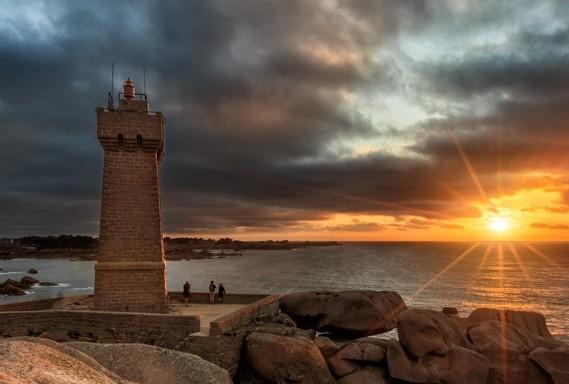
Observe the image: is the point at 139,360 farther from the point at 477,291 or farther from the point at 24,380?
the point at 477,291

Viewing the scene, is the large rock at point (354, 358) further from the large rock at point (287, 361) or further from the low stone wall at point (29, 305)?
the low stone wall at point (29, 305)

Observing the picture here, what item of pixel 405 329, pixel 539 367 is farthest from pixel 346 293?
pixel 539 367

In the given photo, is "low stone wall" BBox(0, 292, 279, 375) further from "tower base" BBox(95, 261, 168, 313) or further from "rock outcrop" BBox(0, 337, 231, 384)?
"rock outcrop" BBox(0, 337, 231, 384)

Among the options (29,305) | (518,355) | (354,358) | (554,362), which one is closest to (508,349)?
(518,355)

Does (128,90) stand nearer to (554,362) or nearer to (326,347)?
(326,347)

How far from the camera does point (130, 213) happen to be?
1936 centimetres

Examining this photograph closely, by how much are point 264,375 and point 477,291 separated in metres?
56.4

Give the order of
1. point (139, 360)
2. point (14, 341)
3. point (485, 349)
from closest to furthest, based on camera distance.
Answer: point (14, 341) → point (139, 360) → point (485, 349)

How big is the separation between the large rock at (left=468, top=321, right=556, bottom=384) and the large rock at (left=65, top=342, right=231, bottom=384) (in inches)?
435

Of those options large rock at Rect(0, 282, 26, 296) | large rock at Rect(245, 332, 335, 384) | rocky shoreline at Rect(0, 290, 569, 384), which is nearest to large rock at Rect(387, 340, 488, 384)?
rocky shoreline at Rect(0, 290, 569, 384)

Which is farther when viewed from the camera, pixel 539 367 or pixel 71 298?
pixel 71 298

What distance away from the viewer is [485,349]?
1798cm

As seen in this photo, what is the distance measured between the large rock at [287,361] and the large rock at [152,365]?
13.9 feet

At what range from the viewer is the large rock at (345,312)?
21.9 meters
